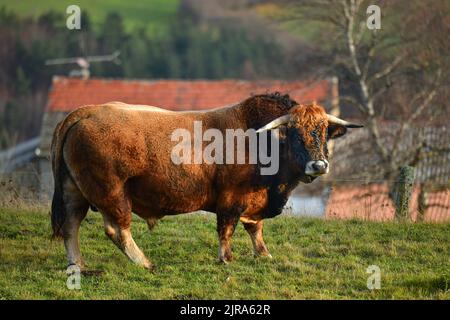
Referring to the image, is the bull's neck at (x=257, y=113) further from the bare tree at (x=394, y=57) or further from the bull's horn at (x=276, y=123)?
the bare tree at (x=394, y=57)

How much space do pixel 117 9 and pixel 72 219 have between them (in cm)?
7092

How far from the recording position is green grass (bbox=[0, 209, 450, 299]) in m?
9.81

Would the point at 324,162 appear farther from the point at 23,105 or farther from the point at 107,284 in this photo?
the point at 23,105

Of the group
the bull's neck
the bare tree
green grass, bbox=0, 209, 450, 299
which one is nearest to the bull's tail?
green grass, bbox=0, 209, 450, 299

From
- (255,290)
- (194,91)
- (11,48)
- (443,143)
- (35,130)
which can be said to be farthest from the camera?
(11,48)

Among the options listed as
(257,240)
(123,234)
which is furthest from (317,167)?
(123,234)

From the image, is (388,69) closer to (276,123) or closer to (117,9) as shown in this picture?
(276,123)

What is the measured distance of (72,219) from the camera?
11.1 meters

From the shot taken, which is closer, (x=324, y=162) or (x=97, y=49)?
(x=324, y=162)

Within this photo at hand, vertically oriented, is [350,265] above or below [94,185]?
below

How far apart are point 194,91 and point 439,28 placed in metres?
16.6

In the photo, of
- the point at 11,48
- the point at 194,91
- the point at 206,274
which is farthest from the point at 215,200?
the point at 11,48

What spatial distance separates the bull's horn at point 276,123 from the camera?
36.5 feet

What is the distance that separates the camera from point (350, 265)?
10961 millimetres
